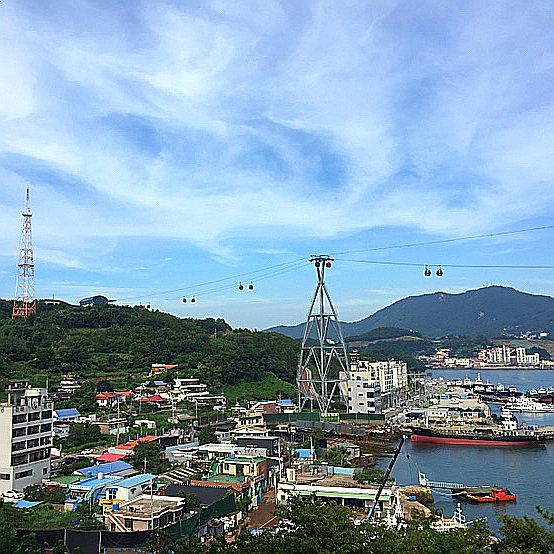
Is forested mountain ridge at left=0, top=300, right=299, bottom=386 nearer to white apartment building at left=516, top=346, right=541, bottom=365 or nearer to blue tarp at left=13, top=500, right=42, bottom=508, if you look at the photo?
blue tarp at left=13, top=500, right=42, bottom=508

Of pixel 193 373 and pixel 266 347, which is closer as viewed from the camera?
pixel 193 373

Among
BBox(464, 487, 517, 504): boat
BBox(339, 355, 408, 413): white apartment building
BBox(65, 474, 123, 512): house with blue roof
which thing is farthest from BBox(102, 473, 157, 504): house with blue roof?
BBox(339, 355, 408, 413): white apartment building

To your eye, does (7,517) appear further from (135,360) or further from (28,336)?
(28,336)

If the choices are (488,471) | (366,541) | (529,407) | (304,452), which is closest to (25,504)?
(366,541)

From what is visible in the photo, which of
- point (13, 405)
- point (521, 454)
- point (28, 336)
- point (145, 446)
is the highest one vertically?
point (28, 336)

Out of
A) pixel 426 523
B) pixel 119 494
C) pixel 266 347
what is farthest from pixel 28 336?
pixel 426 523

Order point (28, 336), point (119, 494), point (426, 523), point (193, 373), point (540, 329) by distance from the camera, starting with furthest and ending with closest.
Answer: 1. point (540, 329)
2. point (28, 336)
3. point (193, 373)
4. point (119, 494)
5. point (426, 523)

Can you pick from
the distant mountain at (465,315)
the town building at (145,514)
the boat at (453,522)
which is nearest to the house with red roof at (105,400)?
the town building at (145,514)

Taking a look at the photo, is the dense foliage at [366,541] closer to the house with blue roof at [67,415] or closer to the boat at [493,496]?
the boat at [493,496]
